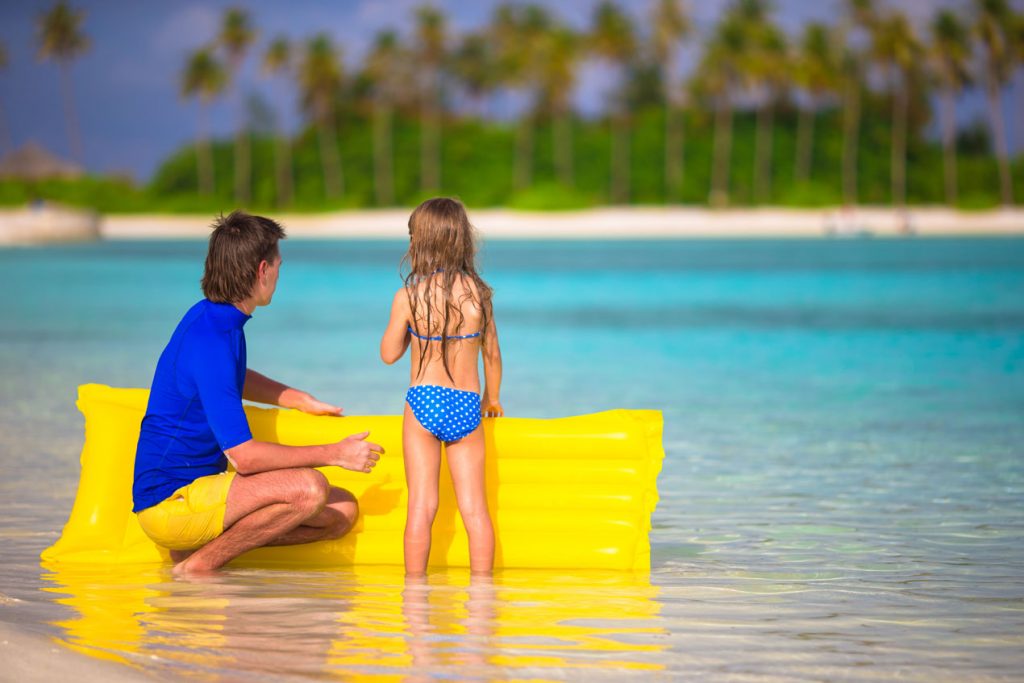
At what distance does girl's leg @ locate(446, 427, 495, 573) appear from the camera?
4359mm

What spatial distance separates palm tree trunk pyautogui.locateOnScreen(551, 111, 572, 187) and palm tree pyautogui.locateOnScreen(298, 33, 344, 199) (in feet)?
40.4

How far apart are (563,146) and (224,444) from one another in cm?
7195

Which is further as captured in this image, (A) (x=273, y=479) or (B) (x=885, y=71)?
(B) (x=885, y=71)

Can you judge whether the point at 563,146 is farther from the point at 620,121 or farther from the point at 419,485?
the point at 419,485

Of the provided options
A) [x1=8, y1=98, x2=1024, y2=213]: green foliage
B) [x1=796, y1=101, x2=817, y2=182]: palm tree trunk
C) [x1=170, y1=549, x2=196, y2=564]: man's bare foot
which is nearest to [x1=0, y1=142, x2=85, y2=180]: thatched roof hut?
[x1=8, y1=98, x2=1024, y2=213]: green foliage

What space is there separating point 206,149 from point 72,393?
237 feet

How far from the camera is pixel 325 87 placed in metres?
75.9

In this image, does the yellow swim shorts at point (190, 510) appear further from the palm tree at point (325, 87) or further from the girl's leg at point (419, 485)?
the palm tree at point (325, 87)

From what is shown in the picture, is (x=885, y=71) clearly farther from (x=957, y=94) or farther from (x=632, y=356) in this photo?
(x=632, y=356)

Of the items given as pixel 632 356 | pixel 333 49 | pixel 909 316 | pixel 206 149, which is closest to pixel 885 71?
pixel 333 49

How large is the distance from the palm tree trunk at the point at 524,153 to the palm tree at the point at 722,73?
9.69m

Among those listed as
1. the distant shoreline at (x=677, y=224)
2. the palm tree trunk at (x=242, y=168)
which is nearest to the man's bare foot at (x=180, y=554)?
the distant shoreline at (x=677, y=224)

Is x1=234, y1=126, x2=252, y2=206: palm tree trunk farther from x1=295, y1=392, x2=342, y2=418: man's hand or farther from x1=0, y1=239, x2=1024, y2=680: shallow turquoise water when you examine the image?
x1=295, y1=392, x2=342, y2=418: man's hand

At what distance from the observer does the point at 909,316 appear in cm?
1930
